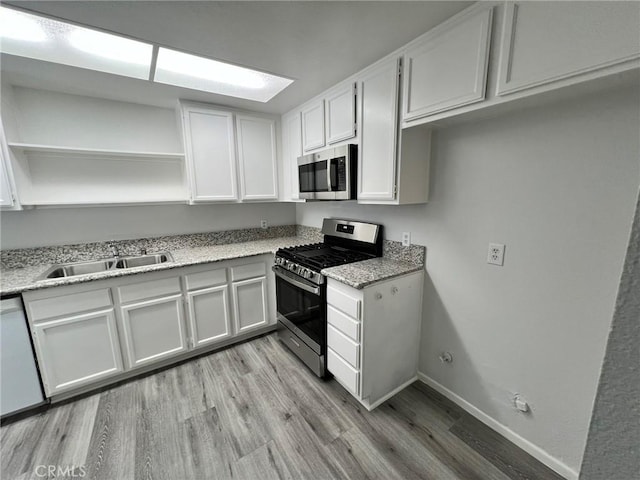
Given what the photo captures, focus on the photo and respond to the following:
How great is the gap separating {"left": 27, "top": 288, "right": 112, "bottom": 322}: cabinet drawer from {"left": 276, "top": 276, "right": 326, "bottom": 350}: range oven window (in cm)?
137

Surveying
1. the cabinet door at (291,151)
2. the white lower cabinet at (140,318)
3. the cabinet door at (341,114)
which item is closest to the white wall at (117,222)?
the cabinet door at (291,151)

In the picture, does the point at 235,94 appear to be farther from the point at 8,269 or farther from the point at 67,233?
the point at 8,269

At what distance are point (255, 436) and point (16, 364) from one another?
1.67 meters

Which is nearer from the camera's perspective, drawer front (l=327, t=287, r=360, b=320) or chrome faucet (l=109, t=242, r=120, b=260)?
drawer front (l=327, t=287, r=360, b=320)

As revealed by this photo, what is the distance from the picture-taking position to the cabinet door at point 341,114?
2004 mm

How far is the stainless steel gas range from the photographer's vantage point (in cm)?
207

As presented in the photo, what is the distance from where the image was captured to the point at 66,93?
2.21 metres

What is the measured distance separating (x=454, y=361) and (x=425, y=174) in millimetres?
1352

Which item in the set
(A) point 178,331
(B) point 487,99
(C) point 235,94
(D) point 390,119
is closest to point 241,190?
(C) point 235,94

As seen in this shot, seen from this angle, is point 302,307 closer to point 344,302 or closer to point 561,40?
point 344,302

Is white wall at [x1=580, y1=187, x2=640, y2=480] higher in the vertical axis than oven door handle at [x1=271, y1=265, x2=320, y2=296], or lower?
higher

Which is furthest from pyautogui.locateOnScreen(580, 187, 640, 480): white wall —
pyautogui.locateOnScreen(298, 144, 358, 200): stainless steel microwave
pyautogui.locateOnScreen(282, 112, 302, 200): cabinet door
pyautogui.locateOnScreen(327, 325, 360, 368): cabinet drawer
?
pyautogui.locateOnScreen(282, 112, 302, 200): cabinet door

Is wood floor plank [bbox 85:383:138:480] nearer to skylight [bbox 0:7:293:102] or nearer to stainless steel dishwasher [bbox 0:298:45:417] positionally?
stainless steel dishwasher [bbox 0:298:45:417]

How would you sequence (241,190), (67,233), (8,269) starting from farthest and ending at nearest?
(241,190)
(67,233)
(8,269)
